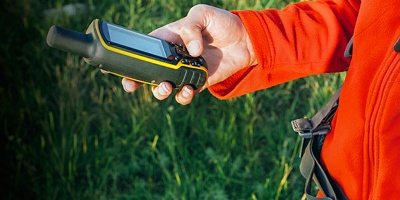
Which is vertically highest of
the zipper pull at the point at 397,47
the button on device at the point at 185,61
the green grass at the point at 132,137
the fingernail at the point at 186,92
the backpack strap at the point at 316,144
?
the zipper pull at the point at 397,47

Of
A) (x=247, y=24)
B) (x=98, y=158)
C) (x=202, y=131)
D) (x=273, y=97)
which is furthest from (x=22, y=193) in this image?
(x=247, y=24)

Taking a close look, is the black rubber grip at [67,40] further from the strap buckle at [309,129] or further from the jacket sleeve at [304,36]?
the strap buckle at [309,129]

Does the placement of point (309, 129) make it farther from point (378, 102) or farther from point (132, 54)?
point (132, 54)

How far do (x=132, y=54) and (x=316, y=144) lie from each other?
1.36 ft

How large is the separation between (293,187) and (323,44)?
39.4 inches

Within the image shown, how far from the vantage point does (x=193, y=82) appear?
50.6 inches

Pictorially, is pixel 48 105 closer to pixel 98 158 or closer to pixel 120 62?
pixel 98 158

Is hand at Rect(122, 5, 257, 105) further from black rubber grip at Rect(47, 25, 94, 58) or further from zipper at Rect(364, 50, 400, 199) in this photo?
zipper at Rect(364, 50, 400, 199)

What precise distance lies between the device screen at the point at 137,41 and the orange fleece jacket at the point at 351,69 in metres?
0.19

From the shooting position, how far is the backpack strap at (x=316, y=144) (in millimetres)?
1131

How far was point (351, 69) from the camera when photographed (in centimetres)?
107

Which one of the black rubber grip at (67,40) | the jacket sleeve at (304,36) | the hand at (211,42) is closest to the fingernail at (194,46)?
the hand at (211,42)

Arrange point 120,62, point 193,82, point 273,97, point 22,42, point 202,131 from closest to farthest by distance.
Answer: point 120,62 < point 193,82 < point 202,131 < point 273,97 < point 22,42

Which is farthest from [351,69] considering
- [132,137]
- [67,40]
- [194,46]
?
[132,137]
